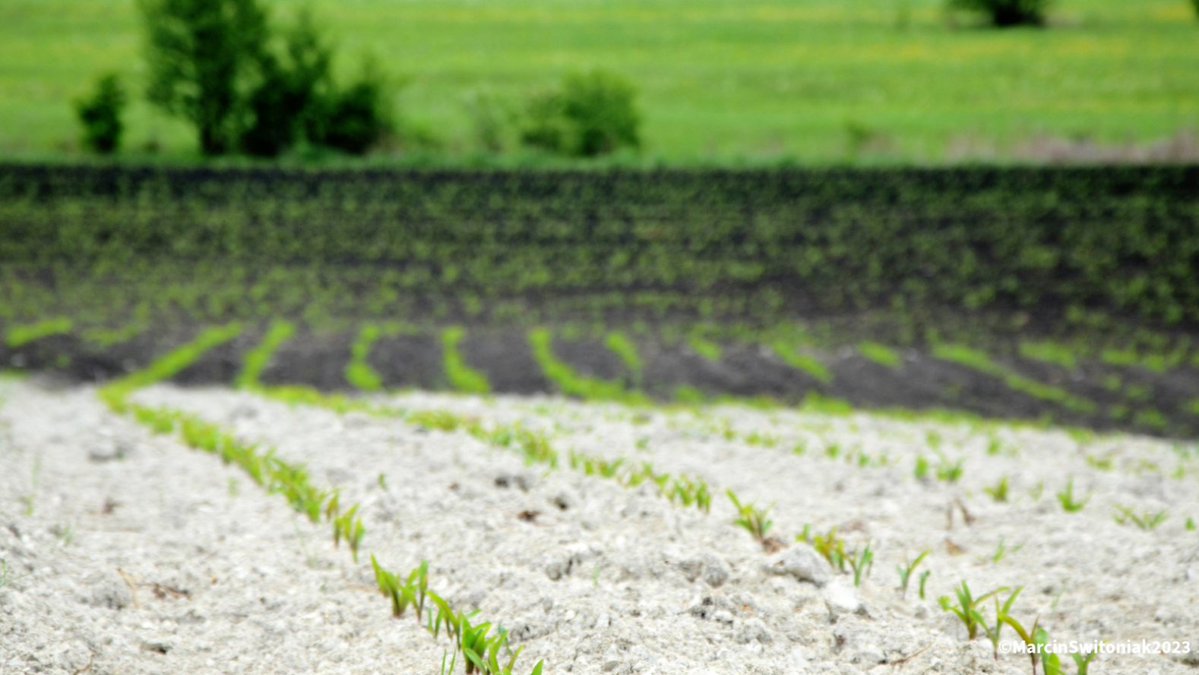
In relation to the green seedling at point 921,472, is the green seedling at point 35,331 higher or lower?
lower

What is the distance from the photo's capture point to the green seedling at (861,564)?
9.10 ft

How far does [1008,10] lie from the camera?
21.7m

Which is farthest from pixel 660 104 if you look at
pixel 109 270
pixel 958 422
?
pixel 958 422

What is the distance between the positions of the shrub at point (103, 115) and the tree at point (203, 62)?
74 cm

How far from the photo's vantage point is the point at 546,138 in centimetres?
2139

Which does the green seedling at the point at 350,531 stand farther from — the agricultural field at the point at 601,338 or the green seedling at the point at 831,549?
the green seedling at the point at 831,549

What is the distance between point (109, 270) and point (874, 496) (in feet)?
51.0

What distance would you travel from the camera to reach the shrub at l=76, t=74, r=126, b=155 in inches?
835

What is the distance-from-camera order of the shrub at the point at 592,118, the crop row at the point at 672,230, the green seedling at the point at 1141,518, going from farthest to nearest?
the shrub at the point at 592,118, the crop row at the point at 672,230, the green seedling at the point at 1141,518

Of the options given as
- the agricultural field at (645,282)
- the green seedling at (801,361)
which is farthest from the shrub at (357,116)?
the green seedling at (801,361)

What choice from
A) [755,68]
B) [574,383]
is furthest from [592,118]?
[574,383]

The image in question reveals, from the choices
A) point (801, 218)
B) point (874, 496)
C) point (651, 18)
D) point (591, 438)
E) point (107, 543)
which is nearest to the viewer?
point (107, 543)

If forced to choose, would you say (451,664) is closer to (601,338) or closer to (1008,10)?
(601,338)

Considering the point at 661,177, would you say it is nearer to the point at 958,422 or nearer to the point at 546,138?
the point at 546,138
